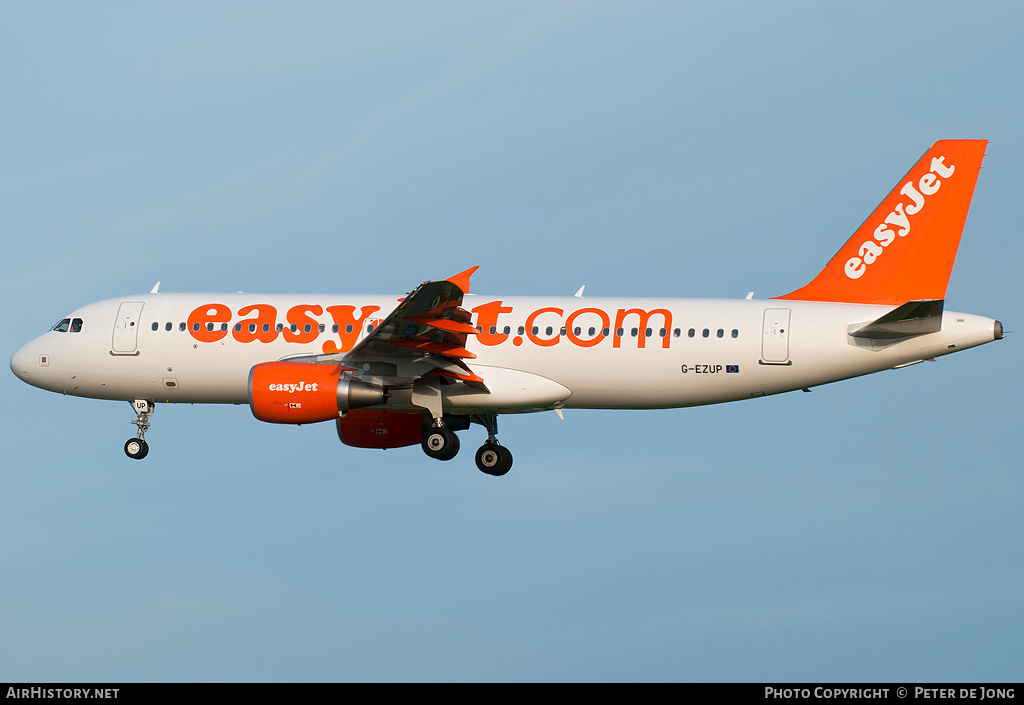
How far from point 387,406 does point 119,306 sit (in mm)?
9635

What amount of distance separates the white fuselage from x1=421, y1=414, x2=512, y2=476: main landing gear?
0.81 metres

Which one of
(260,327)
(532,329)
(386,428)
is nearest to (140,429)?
(260,327)

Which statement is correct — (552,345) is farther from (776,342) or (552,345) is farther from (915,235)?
(915,235)

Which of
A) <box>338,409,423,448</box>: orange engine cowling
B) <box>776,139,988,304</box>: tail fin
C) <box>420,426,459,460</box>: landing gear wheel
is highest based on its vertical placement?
<box>776,139,988,304</box>: tail fin

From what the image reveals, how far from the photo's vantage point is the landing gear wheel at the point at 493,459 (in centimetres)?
4000

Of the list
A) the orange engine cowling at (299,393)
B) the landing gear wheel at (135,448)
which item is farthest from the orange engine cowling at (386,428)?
the landing gear wheel at (135,448)

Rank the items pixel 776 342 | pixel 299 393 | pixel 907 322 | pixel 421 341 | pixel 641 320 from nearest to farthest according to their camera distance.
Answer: pixel 907 322 < pixel 299 393 < pixel 421 341 < pixel 776 342 < pixel 641 320

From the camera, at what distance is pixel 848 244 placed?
125ft

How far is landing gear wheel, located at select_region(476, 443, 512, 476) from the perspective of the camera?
40000mm

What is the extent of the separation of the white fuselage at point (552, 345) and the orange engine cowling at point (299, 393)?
2764 mm

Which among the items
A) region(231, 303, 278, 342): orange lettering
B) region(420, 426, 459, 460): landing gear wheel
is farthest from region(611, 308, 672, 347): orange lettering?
region(231, 303, 278, 342): orange lettering

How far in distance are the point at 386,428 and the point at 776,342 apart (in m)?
12.5

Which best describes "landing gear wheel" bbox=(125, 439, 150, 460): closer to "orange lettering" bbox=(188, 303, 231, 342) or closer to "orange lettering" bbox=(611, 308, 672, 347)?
"orange lettering" bbox=(188, 303, 231, 342)

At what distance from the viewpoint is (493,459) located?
4000 centimetres
